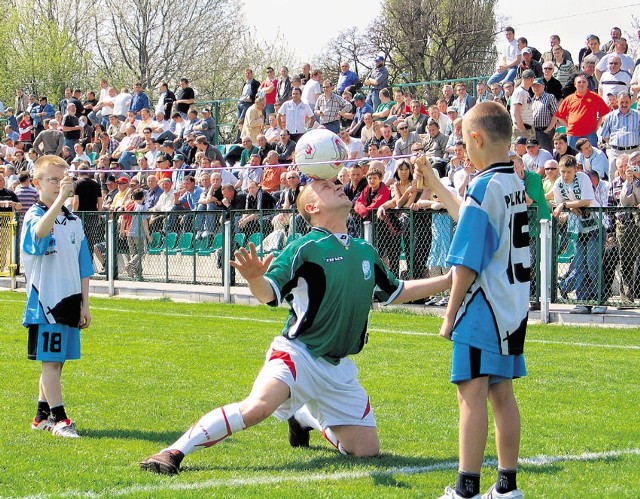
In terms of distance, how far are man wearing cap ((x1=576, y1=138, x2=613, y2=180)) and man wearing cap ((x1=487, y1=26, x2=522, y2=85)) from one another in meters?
4.73

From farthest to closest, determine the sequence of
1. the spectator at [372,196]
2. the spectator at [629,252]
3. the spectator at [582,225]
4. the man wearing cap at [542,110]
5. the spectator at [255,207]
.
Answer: the man wearing cap at [542,110]
the spectator at [255,207]
the spectator at [372,196]
the spectator at [582,225]
the spectator at [629,252]

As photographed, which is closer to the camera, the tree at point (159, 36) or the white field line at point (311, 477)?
the white field line at point (311, 477)

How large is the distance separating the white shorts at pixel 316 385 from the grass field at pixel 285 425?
291 millimetres

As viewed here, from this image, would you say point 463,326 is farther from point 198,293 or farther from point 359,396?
point 198,293

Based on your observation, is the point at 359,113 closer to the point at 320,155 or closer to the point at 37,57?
the point at 320,155

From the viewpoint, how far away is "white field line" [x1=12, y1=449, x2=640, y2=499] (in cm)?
582

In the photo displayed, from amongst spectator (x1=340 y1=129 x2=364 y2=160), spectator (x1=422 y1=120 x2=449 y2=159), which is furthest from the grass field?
spectator (x1=340 y1=129 x2=364 y2=160)

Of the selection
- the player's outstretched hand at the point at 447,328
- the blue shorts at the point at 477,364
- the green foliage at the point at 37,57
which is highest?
the green foliage at the point at 37,57

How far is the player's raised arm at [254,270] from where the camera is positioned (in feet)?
19.8

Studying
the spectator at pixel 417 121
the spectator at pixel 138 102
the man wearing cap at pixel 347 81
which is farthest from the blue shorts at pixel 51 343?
the spectator at pixel 138 102

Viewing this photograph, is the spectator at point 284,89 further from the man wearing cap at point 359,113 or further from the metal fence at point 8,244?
the metal fence at point 8,244

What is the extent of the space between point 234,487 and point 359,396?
1201 mm

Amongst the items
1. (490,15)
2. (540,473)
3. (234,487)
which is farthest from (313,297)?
(490,15)

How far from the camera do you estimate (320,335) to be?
21.7 ft
